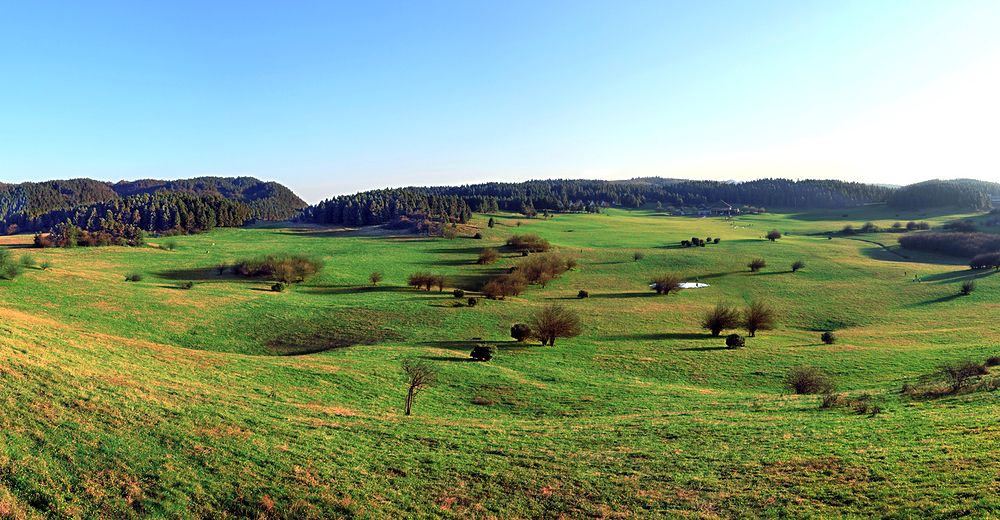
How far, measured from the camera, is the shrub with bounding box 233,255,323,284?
309 feet

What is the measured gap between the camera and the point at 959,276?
9669cm

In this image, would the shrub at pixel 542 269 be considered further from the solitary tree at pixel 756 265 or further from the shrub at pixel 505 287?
the solitary tree at pixel 756 265

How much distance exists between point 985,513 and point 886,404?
1760 cm

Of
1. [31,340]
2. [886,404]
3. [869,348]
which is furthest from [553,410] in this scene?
[869,348]

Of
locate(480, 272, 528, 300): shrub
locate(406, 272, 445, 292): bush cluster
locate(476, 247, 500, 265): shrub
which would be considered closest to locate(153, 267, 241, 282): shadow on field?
locate(406, 272, 445, 292): bush cluster

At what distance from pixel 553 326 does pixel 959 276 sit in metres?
96.2

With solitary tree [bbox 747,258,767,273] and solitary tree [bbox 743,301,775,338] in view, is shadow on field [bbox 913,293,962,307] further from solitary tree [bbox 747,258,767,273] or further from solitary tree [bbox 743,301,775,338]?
solitary tree [bbox 743,301,775,338]

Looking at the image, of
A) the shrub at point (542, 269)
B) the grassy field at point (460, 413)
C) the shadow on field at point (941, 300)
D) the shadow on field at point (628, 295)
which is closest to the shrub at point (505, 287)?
the shrub at point (542, 269)

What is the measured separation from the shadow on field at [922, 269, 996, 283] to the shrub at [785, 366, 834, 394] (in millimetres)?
80162

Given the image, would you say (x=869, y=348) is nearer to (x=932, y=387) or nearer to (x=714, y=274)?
(x=932, y=387)

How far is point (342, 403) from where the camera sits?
3228cm

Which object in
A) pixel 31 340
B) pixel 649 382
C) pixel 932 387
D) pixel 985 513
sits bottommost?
pixel 649 382

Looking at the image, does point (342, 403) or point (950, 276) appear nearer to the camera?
point (342, 403)

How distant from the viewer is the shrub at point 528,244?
131750 mm
